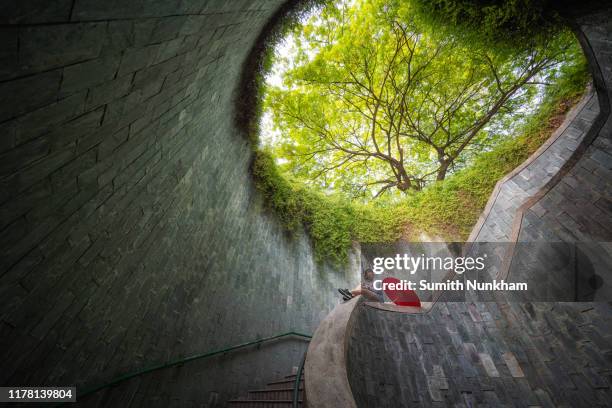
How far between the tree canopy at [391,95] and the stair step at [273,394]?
214 inches

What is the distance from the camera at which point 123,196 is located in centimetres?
241

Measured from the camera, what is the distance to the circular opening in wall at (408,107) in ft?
16.8

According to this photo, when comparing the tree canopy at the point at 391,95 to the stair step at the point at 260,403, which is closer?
the stair step at the point at 260,403

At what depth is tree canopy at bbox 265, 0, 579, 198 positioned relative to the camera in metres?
7.05

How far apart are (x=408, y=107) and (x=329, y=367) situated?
9.10m

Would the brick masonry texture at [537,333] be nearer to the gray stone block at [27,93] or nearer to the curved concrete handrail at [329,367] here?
the curved concrete handrail at [329,367]

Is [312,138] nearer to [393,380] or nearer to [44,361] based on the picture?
[393,380]

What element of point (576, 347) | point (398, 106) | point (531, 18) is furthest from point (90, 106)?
point (398, 106)

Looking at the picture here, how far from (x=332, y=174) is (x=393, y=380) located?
8142mm

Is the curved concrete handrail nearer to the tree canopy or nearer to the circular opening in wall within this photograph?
the circular opening in wall

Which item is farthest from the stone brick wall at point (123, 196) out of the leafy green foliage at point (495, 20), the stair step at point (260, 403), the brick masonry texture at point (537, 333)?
the leafy green foliage at point (495, 20)

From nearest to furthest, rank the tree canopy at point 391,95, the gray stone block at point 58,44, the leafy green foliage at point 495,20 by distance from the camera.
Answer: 1. the gray stone block at point 58,44
2. the leafy green foliage at point 495,20
3. the tree canopy at point 391,95

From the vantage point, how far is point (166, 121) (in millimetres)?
2648

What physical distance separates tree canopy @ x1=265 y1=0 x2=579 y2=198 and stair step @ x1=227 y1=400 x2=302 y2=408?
552 centimetres
